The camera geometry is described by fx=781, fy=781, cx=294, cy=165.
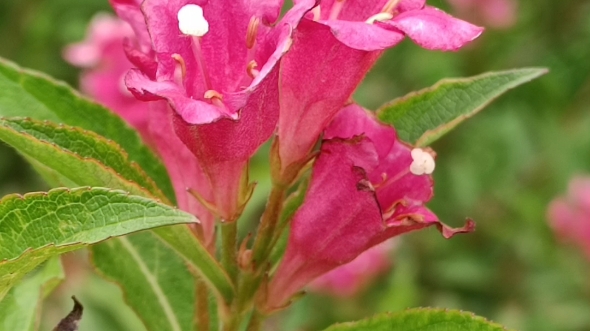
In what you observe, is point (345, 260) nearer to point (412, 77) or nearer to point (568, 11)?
point (412, 77)

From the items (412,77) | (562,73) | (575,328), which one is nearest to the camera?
(575,328)

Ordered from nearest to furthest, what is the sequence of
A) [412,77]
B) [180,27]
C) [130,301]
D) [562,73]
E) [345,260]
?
1. [180,27]
2. [345,260]
3. [130,301]
4. [562,73]
5. [412,77]

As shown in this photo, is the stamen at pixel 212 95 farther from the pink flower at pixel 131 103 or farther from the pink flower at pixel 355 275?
the pink flower at pixel 355 275

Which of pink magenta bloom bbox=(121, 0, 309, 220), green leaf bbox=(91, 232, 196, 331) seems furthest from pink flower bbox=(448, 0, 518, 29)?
pink magenta bloom bbox=(121, 0, 309, 220)

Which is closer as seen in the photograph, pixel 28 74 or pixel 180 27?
pixel 180 27

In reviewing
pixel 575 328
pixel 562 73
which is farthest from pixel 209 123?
pixel 562 73

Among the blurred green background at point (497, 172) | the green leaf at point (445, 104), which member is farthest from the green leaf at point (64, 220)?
the blurred green background at point (497, 172)

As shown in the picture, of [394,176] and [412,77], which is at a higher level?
[412,77]
